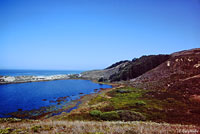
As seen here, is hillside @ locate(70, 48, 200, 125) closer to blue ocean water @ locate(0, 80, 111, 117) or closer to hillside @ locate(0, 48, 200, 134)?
hillside @ locate(0, 48, 200, 134)

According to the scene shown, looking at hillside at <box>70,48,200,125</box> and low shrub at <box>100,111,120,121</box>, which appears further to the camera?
hillside at <box>70,48,200,125</box>

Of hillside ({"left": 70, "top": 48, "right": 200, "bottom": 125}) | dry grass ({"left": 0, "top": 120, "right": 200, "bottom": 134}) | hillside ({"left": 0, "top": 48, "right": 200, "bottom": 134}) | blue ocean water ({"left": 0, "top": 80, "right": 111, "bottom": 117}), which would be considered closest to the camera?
dry grass ({"left": 0, "top": 120, "right": 200, "bottom": 134})

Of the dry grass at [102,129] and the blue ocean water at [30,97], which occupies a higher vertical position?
the dry grass at [102,129]

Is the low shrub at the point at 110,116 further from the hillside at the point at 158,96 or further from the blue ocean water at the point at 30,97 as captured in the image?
the blue ocean water at the point at 30,97

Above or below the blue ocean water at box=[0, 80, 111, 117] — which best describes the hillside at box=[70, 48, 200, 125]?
above

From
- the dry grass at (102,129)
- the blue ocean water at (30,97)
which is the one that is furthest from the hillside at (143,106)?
the blue ocean water at (30,97)

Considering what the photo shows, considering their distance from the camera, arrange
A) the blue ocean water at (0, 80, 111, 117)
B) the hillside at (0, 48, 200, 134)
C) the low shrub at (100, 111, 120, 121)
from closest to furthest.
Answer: the hillside at (0, 48, 200, 134) < the low shrub at (100, 111, 120, 121) < the blue ocean water at (0, 80, 111, 117)

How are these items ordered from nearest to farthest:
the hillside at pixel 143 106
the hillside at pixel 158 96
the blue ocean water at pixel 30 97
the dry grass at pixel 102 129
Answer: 1. the dry grass at pixel 102 129
2. the hillside at pixel 143 106
3. the hillside at pixel 158 96
4. the blue ocean water at pixel 30 97

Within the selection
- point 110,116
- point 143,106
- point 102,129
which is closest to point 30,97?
point 110,116

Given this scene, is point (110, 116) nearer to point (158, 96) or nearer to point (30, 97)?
point (158, 96)

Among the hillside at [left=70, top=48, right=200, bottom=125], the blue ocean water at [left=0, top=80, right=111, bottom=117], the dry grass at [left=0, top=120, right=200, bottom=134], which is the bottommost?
the blue ocean water at [left=0, top=80, right=111, bottom=117]

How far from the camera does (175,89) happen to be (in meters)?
43.2

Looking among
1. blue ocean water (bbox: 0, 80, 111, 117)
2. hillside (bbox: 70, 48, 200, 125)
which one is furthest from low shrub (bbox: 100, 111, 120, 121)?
blue ocean water (bbox: 0, 80, 111, 117)

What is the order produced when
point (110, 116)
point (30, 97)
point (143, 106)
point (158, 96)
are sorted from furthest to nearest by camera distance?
point (30, 97) < point (158, 96) < point (143, 106) < point (110, 116)
